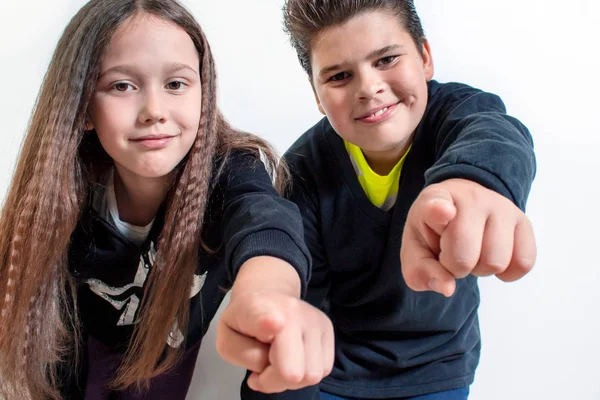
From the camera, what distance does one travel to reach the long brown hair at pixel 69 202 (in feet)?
2.44

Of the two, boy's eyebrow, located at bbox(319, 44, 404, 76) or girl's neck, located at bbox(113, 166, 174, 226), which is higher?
boy's eyebrow, located at bbox(319, 44, 404, 76)

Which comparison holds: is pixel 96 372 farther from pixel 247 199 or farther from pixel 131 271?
pixel 247 199

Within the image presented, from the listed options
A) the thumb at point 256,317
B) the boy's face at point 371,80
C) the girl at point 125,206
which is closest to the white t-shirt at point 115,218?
the girl at point 125,206

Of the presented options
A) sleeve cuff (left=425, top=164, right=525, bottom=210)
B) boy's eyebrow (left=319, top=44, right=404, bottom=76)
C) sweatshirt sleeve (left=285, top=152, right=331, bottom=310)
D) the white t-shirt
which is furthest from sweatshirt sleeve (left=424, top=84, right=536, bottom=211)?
the white t-shirt

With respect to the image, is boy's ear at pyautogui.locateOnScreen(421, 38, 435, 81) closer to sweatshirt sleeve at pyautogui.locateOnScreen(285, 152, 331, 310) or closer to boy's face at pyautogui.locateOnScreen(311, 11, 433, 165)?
boy's face at pyautogui.locateOnScreen(311, 11, 433, 165)

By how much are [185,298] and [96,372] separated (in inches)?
10.1

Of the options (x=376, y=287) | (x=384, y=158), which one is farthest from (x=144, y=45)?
(x=376, y=287)

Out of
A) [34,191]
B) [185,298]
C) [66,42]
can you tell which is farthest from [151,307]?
[66,42]

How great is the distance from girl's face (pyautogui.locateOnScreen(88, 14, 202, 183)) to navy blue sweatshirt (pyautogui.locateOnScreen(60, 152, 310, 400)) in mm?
85

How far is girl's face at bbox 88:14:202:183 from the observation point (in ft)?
2.36

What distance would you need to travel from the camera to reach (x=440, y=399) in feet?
2.92

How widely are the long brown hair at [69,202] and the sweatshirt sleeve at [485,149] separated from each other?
266mm

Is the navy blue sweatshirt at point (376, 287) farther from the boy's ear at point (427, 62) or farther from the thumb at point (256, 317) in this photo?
the thumb at point (256, 317)

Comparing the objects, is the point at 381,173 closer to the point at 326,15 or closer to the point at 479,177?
the point at 326,15
